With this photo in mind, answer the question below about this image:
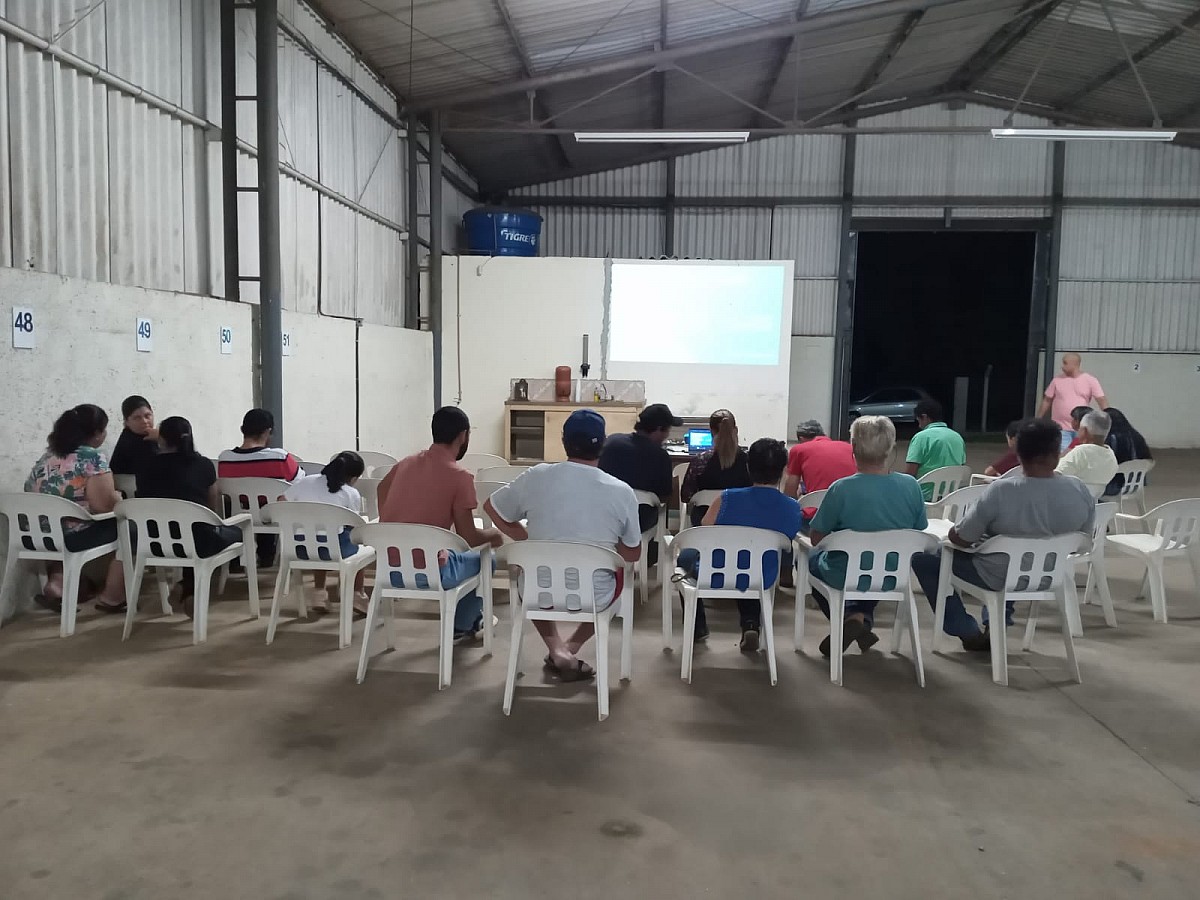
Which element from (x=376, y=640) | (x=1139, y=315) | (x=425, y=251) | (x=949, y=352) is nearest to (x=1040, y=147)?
(x=1139, y=315)

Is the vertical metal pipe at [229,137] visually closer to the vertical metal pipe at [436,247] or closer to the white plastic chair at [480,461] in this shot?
the white plastic chair at [480,461]

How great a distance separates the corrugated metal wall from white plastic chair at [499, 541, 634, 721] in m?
3.17

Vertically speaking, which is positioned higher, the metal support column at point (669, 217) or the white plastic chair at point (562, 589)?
the metal support column at point (669, 217)

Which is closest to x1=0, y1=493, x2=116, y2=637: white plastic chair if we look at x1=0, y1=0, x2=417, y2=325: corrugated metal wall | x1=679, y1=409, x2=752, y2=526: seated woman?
x1=0, y1=0, x2=417, y2=325: corrugated metal wall

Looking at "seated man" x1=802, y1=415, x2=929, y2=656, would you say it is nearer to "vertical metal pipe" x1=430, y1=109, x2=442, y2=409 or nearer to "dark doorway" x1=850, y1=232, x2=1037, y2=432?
"vertical metal pipe" x1=430, y1=109, x2=442, y2=409

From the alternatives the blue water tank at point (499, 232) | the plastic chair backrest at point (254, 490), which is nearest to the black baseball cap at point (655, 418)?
the plastic chair backrest at point (254, 490)

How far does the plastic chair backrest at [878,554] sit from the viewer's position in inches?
134

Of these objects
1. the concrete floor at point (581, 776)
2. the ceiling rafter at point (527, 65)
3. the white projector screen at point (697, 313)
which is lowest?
the concrete floor at point (581, 776)

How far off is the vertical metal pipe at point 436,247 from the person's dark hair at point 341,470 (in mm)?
6353

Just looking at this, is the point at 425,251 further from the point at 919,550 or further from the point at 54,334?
the point at 919,550

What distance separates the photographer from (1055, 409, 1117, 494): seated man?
4984 mm

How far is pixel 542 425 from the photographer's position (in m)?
10.3

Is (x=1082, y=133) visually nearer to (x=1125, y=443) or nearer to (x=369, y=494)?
(x=1125, y=443)

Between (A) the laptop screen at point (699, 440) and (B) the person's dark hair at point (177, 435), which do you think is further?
(A) the laptop screen at point (699, 440)
